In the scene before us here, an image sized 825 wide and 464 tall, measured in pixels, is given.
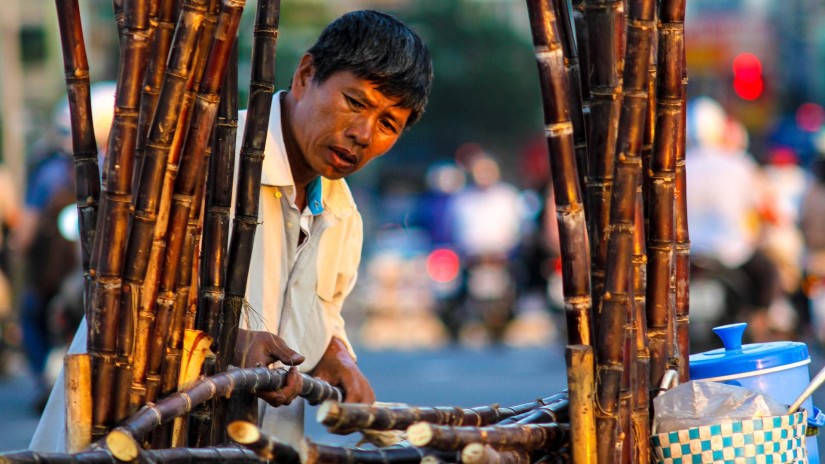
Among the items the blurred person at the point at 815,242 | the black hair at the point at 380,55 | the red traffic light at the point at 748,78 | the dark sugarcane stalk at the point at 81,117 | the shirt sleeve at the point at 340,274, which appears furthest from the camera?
the red traffic light at the point at 748,78

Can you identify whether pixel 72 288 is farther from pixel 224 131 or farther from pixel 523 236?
pixel 523 236

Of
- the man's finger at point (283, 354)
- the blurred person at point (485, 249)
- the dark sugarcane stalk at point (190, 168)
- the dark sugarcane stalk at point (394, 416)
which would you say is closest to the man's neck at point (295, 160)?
the man's finger at point (283, 354)

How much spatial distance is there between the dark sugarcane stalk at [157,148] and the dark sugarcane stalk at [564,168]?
461 mm

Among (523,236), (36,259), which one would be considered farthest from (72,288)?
(523,236)

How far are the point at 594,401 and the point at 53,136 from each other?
21.1ft

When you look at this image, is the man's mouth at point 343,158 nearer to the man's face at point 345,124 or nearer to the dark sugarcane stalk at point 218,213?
the man's face at point 345,124

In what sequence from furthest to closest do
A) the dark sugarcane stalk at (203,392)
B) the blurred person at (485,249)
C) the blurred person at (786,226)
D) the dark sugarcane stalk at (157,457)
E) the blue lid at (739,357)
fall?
the blurred person at (485,249)
the blurred person at (786,226)
the blue lid at (739,357)
the dark sugarcane stalk at (203,392)
the dark sugarcane stalk at (157,457)

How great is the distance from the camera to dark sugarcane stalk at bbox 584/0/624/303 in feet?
5.75

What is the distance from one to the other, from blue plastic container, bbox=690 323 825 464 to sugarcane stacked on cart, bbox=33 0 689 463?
0.45 feet

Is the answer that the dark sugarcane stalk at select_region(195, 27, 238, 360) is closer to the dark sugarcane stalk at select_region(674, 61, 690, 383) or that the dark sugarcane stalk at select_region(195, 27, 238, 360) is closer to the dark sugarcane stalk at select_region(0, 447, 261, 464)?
the dark sugarcane stalk at select_region(0, 447, 261, 464)

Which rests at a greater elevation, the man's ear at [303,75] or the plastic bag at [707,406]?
the man's ear at [303,75]

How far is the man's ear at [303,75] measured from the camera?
251 cm

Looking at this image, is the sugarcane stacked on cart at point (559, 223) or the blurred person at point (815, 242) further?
the blurred person at point (815, 242)

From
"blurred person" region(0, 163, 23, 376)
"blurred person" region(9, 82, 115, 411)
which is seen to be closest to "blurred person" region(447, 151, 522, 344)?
"blurred person" region(0, 163, 23, 376)
